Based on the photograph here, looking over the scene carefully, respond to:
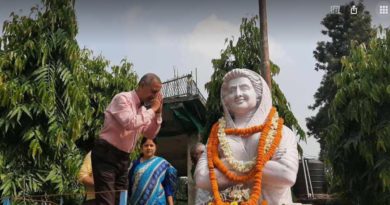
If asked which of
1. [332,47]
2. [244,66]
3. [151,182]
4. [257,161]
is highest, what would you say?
[332,47]

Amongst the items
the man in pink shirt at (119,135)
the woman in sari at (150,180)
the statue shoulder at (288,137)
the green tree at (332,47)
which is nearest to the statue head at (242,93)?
the statue shoulder at (288,137)

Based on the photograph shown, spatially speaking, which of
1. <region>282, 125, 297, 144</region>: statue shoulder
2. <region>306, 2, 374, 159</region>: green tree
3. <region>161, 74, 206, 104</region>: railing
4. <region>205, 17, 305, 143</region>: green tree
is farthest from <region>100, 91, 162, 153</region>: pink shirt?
<region>306, 2, 374, 159</region>: green tree

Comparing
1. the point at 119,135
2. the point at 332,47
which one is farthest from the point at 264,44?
the point at 332,47

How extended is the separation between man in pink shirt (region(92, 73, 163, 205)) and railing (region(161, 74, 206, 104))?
671 centimetres

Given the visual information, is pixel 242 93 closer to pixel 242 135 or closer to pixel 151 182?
pixel 242 135

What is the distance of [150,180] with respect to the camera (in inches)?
174

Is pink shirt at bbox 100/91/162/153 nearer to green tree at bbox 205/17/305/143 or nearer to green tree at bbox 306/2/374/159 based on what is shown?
green tree at bbox 205/17/305/143

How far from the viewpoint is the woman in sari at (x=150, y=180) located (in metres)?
4.39

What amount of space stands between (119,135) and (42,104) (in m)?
2.11

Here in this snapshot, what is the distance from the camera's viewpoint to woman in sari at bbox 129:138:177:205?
173 inches

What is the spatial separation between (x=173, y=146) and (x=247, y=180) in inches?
413

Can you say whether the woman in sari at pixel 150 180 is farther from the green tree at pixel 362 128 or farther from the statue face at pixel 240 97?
the green tree at pixel 362 128

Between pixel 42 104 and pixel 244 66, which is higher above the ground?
pixel 244 66

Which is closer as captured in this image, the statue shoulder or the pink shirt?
the pink shirt
